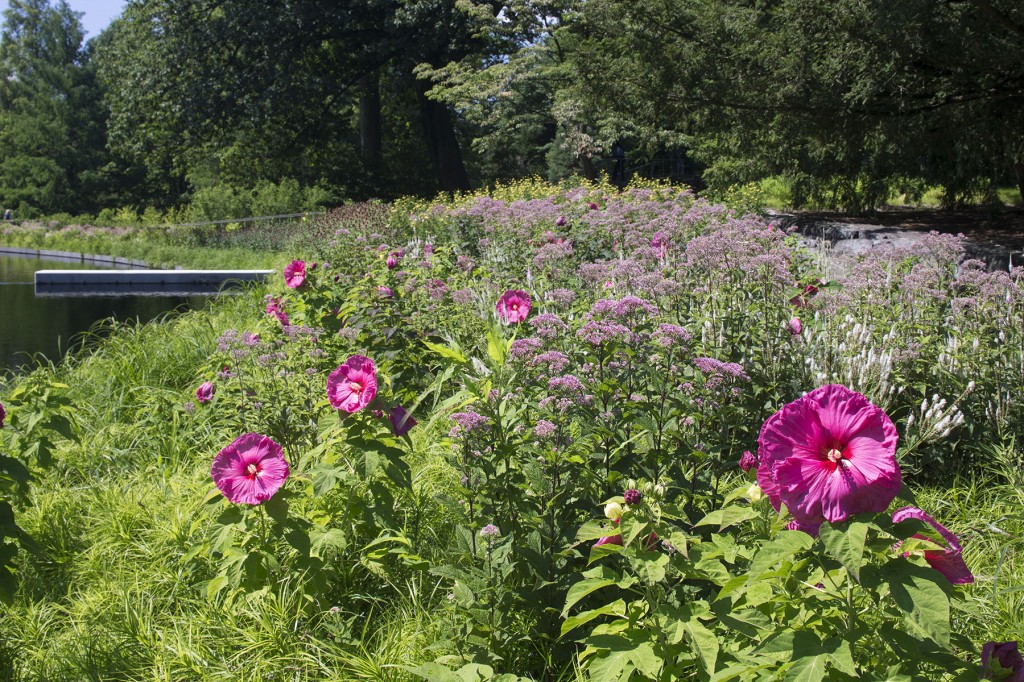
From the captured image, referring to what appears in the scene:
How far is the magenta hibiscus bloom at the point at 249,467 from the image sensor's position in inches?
89.8

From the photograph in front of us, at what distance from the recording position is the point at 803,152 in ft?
43.4

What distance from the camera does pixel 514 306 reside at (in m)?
3.38

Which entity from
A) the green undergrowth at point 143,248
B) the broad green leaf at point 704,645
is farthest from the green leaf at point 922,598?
the green undergrowth at point 143,248

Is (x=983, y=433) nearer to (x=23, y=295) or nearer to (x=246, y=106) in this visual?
A: (x=23, y=295)

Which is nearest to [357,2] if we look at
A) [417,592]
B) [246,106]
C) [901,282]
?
[246,106]

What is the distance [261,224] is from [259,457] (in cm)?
1860

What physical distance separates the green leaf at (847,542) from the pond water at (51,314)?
→ 284 inches

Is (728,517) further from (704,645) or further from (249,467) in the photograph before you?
(249,467)

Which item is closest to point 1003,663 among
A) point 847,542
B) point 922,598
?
point 922,598

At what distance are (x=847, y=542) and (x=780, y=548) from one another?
0.13 meters

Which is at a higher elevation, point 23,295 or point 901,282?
point 901,282

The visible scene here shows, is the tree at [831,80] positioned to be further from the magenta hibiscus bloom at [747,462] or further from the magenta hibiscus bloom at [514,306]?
the magenta hibiscus bloom at [747,462]

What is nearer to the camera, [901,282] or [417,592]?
[417,592]

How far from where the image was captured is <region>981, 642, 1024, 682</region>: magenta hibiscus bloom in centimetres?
145
